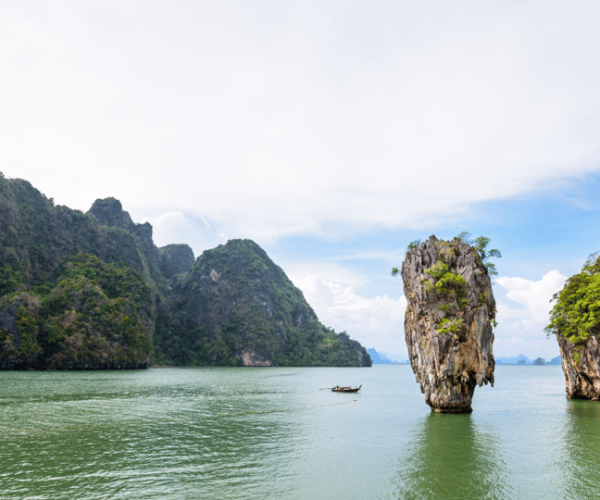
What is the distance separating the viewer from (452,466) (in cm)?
1950

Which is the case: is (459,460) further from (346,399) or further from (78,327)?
(78,327)

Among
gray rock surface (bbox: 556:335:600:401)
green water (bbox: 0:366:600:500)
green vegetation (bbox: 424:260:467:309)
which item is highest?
green vegetation (bbox: 424:260:467:309)

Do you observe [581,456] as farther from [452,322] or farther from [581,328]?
[581,328]

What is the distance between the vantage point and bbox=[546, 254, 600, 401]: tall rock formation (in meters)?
37.7

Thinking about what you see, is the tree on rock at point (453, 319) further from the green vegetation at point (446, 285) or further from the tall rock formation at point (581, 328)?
the tall rock formation at point (581, 328)

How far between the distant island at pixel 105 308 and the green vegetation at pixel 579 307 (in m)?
101

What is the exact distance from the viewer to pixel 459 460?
805 inches

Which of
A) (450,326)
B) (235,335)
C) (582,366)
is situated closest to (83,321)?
(235,335)

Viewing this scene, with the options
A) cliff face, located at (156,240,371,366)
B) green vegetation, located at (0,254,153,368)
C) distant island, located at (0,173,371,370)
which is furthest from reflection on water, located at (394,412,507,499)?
cliff face, located at (156,240,371,366)

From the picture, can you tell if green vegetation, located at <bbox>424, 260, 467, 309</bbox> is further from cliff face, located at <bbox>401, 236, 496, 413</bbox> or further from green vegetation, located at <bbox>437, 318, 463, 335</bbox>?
green vegetation, located at <bbox>437, 318, 463, 335</bbox>

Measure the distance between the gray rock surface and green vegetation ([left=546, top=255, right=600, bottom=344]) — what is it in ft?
2.49

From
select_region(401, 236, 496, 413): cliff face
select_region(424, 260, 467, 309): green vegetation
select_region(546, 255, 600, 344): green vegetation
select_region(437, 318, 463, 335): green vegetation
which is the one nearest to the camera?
select_region(437, 318, 463, 335): green vegetation

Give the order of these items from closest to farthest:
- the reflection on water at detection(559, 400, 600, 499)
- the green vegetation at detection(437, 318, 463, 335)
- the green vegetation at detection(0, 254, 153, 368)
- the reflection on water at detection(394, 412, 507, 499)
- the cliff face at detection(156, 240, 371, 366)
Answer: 1. the reflection on water at detection(394, 412, 507, 499)
2. the reflection on water at detection(559, 400, 600, 499)
3. the green vegetation at detection(437, 318, 463, 335)
4. the green vegetation at detection(0, 254, 153, 368)
5. the cliff face at detection(156, 240, 371, 366)

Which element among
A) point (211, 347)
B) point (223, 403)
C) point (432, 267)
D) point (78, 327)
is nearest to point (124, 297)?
point (78, 327)
